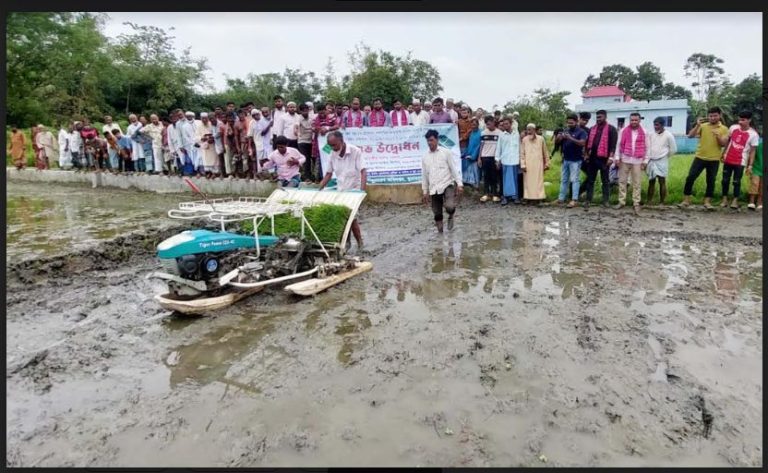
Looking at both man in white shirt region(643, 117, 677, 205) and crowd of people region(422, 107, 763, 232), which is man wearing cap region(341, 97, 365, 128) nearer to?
crowd of people region(422, 107, 763, 232)

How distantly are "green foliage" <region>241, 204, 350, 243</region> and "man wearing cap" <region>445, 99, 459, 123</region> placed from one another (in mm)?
6509

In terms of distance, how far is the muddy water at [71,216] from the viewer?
→ 7961 millimetres

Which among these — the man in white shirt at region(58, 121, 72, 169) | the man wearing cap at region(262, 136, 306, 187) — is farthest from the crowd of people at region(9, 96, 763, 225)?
the man in white shirt at region(58, 121, 72, 169)

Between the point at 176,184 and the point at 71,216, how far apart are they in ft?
13.8

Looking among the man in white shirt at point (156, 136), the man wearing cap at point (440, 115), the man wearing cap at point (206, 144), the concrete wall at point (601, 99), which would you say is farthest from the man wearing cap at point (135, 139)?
the concrete wall at point (601, 99)

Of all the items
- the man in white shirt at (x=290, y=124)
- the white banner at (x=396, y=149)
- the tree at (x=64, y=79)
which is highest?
the tree at (x=64, y=79)

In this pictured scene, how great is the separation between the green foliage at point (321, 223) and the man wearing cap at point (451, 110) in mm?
6509

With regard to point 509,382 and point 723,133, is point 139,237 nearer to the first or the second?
point 509,382

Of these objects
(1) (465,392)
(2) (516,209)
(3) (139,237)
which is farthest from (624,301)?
(3) (139,237)

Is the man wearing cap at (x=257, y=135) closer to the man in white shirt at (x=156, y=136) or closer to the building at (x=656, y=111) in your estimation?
the man in white shirt at (x=156, y=136)

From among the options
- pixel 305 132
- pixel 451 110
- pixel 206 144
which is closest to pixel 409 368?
pixel 305 132

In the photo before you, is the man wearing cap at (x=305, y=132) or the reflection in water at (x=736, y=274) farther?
the man wearing cap at (x=305, y=132)

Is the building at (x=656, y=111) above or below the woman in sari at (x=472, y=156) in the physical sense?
above

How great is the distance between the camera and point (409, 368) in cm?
389
